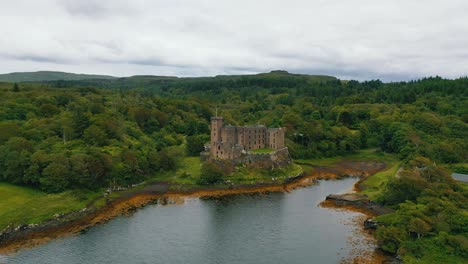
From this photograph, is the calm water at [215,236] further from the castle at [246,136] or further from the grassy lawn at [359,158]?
the grassy lawn at [359,158]

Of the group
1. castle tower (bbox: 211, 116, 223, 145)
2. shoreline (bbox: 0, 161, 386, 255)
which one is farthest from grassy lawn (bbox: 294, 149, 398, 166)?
castle tower (bbox: 211, 116, 223, 145)

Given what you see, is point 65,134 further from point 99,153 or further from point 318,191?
point 318,191

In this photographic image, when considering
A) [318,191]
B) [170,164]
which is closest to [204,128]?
[170,164]

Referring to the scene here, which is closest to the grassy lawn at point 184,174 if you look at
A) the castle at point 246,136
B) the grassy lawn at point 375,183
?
the castle at point 246,136

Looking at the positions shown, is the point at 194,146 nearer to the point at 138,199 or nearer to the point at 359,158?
the point at 138,199

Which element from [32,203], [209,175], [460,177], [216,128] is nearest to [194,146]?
[216,128]
